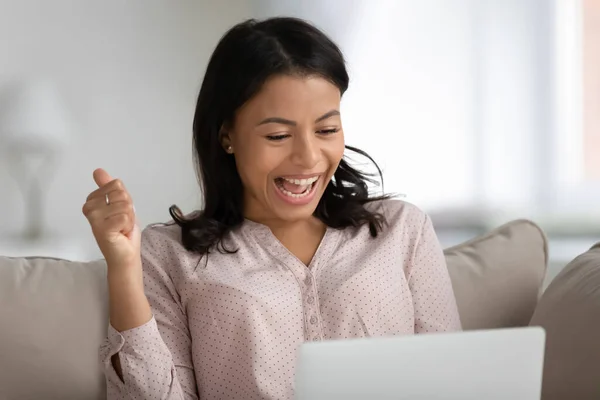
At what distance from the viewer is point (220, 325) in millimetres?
1632

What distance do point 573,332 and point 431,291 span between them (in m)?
0.27

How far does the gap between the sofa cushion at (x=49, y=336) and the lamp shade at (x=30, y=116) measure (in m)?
1.00

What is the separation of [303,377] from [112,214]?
56 cm

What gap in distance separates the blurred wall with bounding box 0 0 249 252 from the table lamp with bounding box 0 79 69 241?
3 centimetres

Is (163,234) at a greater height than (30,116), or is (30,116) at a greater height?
(30,116)

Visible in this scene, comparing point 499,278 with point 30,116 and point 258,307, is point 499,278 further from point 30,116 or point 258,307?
point 30,116

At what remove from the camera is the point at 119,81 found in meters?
2.79

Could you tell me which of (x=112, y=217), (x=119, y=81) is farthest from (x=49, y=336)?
(x=119, y=81)

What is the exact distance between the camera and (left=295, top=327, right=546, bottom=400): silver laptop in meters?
1.01

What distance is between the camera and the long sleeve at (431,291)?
172cm

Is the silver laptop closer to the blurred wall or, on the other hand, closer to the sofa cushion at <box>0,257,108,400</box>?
the sofa cushion at <box>0,257,108,400</box>

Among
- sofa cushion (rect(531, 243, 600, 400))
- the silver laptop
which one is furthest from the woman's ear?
the silver laptop

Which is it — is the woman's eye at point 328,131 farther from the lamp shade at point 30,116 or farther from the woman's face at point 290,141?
the lamp shade at point 30,116

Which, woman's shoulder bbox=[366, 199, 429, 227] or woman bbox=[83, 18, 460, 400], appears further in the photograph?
woman's shoulder bbox=[366, 199, 429, 227]
